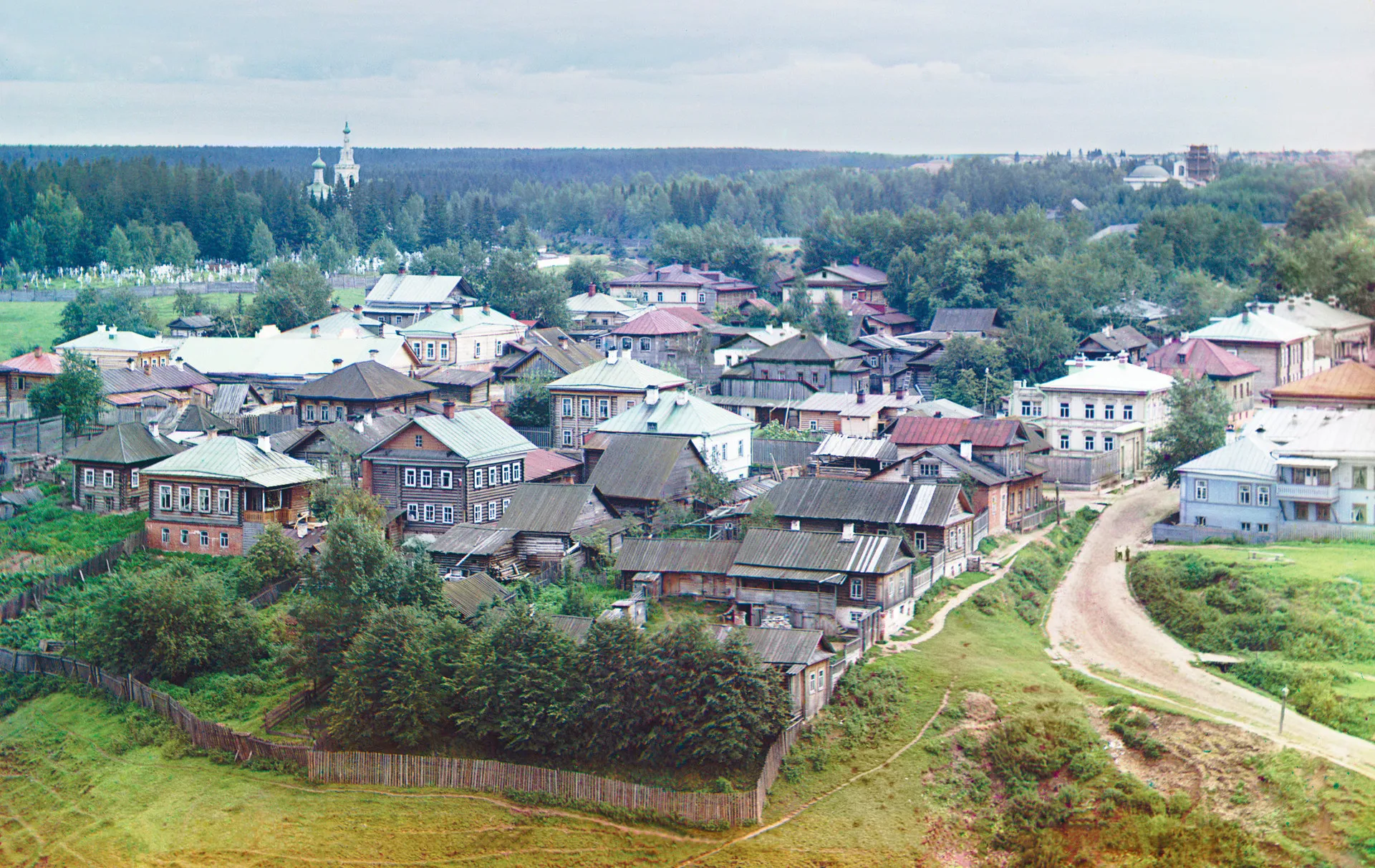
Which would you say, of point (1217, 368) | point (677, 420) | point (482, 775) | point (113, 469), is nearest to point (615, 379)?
point (677, 420)

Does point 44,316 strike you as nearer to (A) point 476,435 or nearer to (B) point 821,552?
(A) point 476,435

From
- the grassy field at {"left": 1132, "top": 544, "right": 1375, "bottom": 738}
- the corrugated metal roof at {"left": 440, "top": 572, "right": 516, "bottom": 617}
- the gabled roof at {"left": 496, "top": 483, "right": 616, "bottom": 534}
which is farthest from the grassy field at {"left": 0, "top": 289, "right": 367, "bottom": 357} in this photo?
the grassy field at {"left": 1132, "top": 544, "right": 1375, "bottom": 738}

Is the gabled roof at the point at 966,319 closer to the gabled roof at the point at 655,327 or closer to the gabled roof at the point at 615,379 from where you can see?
the gabled roof at the point at 655,327

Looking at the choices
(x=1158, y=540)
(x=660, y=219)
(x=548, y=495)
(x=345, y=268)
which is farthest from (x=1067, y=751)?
(x=660, y=219)

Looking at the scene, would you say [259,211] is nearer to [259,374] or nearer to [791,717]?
[259,374]

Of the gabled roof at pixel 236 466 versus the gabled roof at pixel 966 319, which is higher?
the gabled roof at pixel 966 319

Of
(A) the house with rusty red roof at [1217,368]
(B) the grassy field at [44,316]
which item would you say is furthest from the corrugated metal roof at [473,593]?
(B) the grassy field at [44,316]

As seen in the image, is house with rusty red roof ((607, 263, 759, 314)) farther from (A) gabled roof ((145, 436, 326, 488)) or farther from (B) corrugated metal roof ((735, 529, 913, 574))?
(B) corrugated metal roof ((735, 529, 913, 574))
